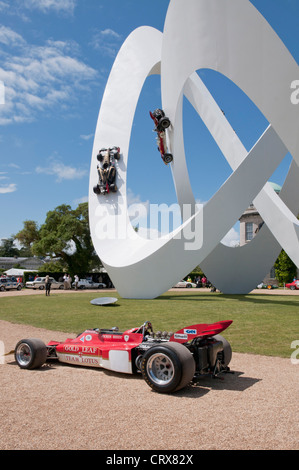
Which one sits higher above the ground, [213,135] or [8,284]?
[213,135]

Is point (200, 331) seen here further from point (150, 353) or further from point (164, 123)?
point (164, 123)

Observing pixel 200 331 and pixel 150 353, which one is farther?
pixel 200 331

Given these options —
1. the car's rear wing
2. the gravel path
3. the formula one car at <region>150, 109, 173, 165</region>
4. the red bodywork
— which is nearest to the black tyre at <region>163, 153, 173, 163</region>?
the formula one car at <region>150, 109, 173, 165</region>

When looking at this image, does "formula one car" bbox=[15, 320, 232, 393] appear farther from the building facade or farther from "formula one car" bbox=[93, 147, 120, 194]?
the building facade

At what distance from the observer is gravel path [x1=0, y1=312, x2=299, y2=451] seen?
155 inches

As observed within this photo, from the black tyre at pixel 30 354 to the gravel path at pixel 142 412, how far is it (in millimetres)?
154

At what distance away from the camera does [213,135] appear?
82.6ft

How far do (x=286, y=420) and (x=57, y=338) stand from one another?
6.91 meters

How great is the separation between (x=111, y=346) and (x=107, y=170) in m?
20.6

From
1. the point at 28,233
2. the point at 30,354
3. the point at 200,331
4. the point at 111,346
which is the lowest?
the point at 30,354

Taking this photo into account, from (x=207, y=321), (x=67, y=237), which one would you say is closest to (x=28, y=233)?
(x=67, y=237)

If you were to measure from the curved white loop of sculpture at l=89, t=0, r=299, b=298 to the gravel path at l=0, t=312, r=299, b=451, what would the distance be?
9132 millimetres

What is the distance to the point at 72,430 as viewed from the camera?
168 inches

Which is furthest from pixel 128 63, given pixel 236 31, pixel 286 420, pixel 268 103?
pixel 286 420
